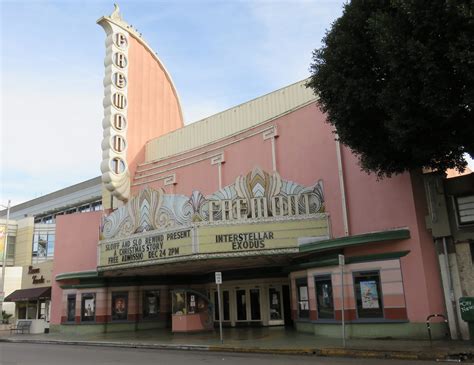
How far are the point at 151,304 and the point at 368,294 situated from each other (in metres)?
15.0

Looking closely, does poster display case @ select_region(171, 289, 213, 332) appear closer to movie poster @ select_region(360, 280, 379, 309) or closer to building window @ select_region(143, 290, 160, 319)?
building window @ select_region(143, 290, 160, 319)

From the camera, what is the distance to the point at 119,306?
2803 cm

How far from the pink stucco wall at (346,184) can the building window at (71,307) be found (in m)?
9.80

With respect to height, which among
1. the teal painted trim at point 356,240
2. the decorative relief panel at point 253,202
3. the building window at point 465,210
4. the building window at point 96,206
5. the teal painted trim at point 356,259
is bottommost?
the teal painted trim at point 356,259

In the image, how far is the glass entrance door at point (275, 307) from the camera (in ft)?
83.9

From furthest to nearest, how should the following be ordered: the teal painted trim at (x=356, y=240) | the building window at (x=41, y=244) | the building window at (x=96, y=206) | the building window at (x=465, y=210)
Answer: the building window at (x=41, y=244) < the building window at (x=96, y=206) < the teal painted trim at (x=356, y=240) < the building window at (x=465, y=210)

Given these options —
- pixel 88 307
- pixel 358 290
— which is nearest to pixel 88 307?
pixel 88 307

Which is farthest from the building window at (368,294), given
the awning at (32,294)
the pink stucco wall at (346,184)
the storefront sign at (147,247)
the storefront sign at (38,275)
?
the storefront sign at (38,275)

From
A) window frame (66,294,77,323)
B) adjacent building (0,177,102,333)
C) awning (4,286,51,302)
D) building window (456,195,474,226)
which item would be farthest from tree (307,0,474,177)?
adjacent building (0,177,102,333)

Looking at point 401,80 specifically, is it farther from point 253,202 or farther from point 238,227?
point 238,227

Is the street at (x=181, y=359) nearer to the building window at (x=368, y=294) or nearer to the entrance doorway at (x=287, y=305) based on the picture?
the building window at (x=368, y=294)

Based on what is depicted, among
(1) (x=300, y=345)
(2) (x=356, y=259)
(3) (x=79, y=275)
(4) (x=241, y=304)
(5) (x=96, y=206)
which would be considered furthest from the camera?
(5) (x=96, y=206)

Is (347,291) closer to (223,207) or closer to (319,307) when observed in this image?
(319,307)

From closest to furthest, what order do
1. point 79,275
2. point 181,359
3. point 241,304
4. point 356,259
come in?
point 181,359, point 356,259, point 241,304, point 79,275
